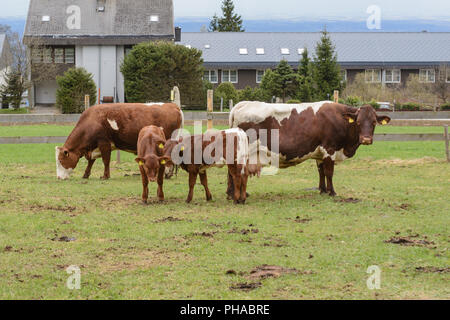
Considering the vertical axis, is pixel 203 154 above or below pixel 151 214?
above

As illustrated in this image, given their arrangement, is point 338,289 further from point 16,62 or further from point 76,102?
point 16,62

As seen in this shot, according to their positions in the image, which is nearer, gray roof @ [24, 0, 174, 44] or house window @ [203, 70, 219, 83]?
gray roof @ [24, 0, 174, 44]

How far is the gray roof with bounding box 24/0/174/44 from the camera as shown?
54844 millimetres

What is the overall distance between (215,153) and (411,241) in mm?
4061

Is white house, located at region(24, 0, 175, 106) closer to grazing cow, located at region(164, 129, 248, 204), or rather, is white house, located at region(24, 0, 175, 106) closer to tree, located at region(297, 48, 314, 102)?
tree, located at region(297, 48, 314, 102)

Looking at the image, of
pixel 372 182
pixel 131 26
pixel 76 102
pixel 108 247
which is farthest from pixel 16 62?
pixel 108 247

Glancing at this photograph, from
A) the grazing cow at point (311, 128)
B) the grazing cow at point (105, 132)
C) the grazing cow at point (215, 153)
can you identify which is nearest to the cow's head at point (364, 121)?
the grazing cow at point (311, 128)

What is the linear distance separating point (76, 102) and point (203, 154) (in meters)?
33.7

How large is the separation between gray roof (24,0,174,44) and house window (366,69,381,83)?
59.5ft

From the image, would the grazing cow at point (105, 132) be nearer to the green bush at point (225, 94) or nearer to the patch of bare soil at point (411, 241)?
the patch of bare soil at point (411, 241)

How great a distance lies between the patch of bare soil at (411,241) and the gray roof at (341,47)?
53.7 m

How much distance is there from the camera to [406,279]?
6898 mm

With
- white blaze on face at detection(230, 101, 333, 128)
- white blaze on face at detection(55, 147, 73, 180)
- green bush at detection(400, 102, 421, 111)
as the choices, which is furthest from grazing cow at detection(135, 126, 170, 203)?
green bush at detection(400, 102, 421, 111)

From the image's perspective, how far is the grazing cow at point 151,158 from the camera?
11.4m
